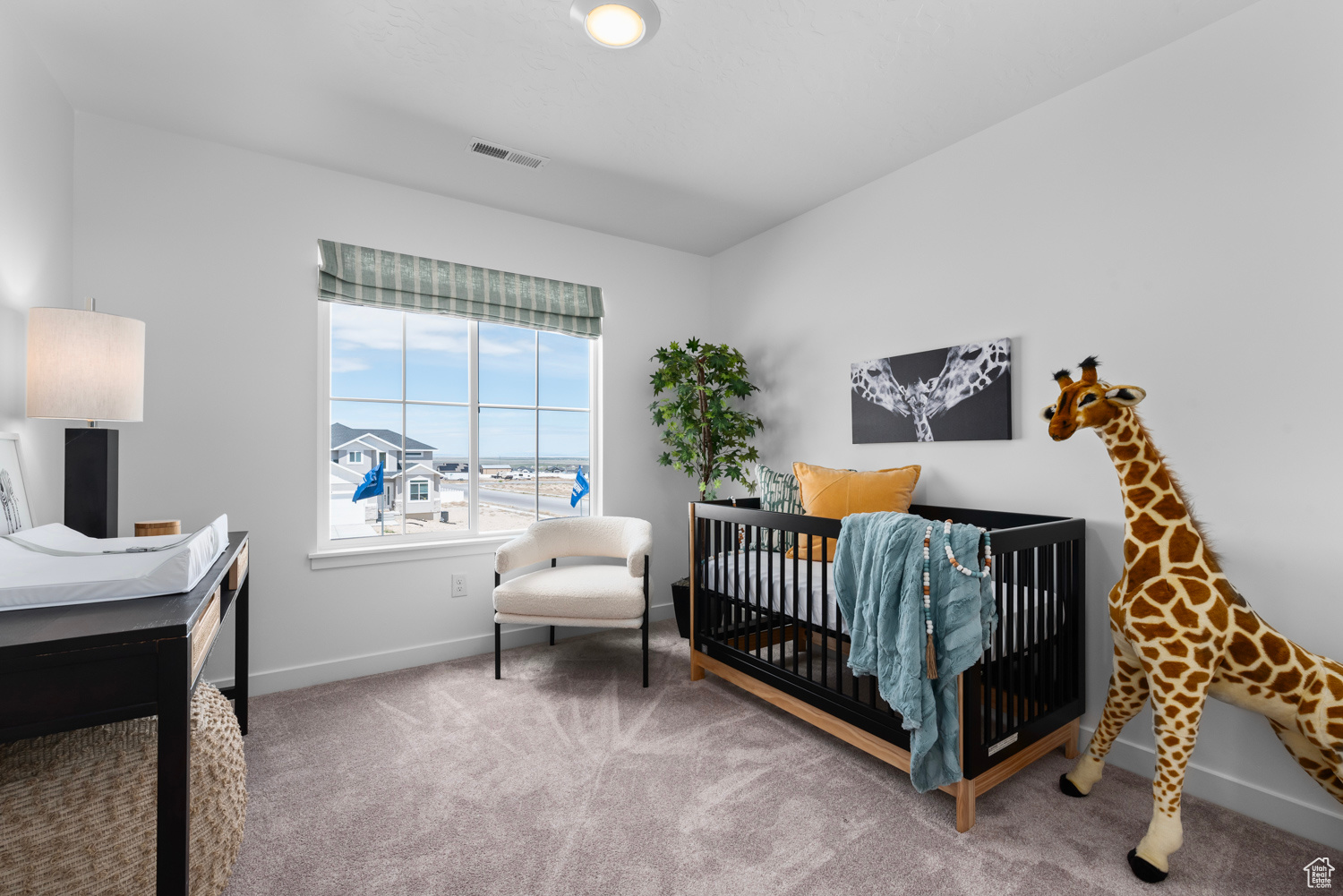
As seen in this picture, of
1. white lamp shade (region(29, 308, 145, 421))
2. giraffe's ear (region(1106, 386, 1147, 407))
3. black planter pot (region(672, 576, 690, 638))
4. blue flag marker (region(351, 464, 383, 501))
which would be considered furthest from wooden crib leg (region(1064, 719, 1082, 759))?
white lamp shade (region(29, 308, 145, 421))

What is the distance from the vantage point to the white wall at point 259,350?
7.91 feet

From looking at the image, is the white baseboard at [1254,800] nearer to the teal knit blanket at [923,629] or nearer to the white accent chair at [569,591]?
the teal knit blanket at [923,629]

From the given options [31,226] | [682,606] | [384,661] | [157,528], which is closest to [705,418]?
[682,606]

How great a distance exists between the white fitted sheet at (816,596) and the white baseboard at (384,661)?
119 centimetres

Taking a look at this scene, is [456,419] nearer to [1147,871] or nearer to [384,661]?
[384,661]

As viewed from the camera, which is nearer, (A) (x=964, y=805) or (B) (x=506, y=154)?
(A) (x=964, y=805)

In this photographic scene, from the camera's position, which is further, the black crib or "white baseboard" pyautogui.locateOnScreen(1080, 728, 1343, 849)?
the black crib

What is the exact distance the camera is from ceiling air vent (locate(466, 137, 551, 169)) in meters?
2.55

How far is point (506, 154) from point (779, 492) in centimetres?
198

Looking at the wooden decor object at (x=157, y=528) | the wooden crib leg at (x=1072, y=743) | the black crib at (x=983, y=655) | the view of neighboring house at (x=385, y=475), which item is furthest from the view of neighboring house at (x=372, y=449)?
the wooden crib leg at (x=1072, y=743)

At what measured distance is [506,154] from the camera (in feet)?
8.65

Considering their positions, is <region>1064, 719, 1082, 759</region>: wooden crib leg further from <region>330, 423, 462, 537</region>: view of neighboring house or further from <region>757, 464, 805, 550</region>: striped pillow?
<region>330, 423, 462, 537</region>: view of neighboring house

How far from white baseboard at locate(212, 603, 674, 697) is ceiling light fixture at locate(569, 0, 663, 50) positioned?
8.89 ft

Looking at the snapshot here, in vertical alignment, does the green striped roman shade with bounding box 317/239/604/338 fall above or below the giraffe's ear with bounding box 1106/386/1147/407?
above
